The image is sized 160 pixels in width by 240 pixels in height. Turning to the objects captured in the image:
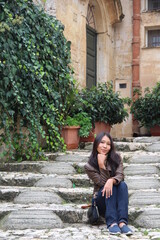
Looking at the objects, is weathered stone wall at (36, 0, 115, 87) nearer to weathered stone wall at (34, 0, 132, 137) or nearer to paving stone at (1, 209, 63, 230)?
weathered stone wall at (34, 0, 132, 137)

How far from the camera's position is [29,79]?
17.8 feet

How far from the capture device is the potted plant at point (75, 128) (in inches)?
261

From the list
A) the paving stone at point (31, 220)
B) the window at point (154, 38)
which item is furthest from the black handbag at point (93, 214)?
the window at point (154, 38)

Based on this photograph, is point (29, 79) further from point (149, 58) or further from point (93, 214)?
point (149, 58)

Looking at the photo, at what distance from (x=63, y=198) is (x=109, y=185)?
89 cm

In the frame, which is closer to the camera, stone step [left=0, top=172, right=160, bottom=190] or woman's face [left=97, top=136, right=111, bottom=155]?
woman's face [left=97, top=136, right=111, bottom=155]

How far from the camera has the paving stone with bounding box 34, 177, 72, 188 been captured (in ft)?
14.2

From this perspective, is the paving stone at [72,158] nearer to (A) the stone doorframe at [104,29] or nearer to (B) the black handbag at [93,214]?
(B) the black handbag at [93,214]

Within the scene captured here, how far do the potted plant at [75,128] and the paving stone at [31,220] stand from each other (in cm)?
322

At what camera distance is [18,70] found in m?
5.33

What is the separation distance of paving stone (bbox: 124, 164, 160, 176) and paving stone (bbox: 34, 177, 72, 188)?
2.70 ft

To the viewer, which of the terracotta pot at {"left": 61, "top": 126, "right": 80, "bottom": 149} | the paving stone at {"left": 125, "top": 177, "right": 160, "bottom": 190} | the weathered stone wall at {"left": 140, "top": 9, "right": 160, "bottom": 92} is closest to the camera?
the paving stone at {"left": 125, "top": 177, "right": 160, "bottom": 190}

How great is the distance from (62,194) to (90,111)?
10.6 ft

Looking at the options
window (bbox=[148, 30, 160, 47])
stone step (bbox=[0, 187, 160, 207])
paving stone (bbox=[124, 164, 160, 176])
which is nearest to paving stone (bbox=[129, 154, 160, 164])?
paving stone (bbox=[124, 164, 160, 176])
